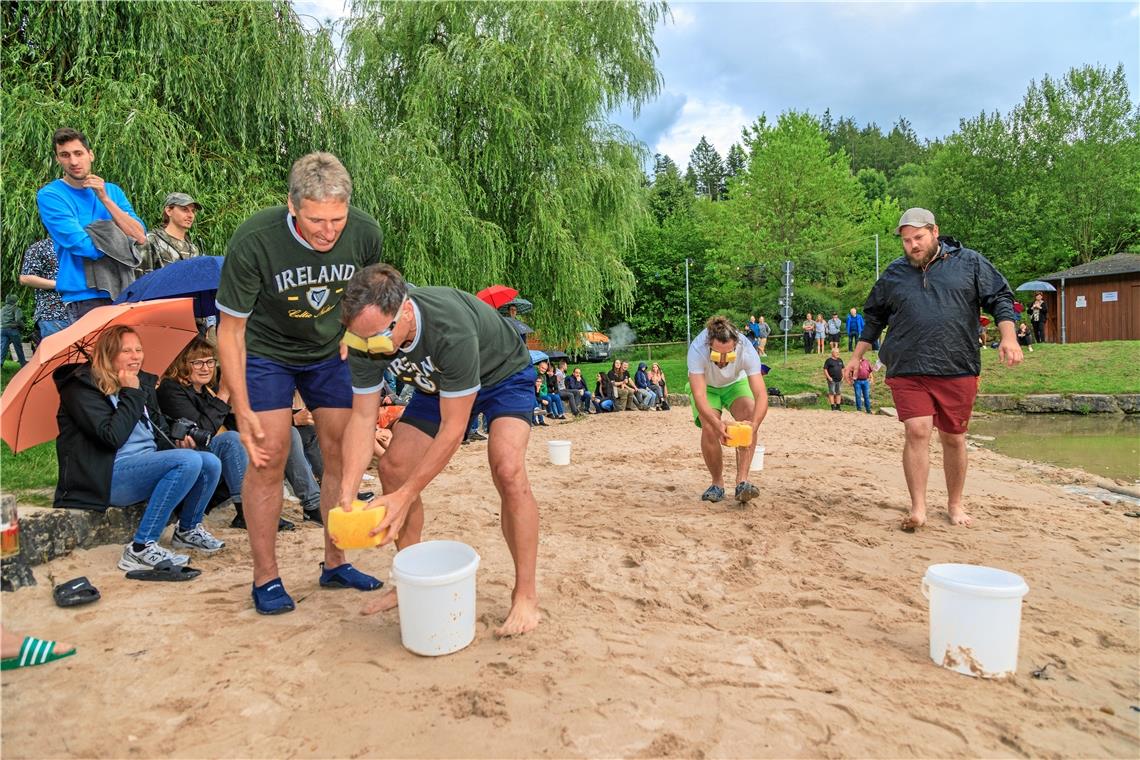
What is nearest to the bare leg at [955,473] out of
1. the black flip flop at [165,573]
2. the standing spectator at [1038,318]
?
the black flip flop at [165,573]

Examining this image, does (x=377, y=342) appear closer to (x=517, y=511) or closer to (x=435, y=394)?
(x=435, y=394)

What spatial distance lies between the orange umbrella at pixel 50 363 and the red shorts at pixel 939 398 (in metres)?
5.11

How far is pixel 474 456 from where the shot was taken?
29.1 ft

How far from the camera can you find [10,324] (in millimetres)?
9664

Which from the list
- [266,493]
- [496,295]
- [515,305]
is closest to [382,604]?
[266,493]

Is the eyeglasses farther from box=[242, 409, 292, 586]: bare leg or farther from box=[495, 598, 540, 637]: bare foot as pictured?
box=[495, 598, 540, 637]: bare foot

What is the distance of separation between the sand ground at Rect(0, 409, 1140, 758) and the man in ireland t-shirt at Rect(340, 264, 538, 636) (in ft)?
1.62

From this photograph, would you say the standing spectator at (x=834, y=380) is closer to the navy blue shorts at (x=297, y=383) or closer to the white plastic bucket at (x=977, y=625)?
the white plastic bucket at (x=977, y=625)

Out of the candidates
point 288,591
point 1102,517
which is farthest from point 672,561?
point 1102,517

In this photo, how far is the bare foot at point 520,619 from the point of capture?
10.6ft

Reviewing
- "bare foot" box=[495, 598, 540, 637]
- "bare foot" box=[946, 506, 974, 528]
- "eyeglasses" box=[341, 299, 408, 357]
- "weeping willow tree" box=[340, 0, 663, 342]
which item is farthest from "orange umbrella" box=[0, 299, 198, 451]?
"weeping willow tree" box=[340, 0, 663, 342]

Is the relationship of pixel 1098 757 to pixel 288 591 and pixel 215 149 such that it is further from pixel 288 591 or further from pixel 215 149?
pixel 215 149

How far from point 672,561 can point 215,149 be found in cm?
832

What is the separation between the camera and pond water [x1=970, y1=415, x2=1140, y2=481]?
32.1 feet
